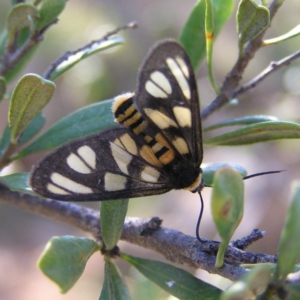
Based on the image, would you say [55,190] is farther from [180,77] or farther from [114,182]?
[180,77]

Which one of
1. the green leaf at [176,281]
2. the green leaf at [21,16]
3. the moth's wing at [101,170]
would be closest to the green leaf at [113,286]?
the green leaf at [176,281]

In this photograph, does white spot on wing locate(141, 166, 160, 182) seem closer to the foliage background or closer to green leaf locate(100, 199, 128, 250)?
green leaf locate(100, 199, 128, 250)

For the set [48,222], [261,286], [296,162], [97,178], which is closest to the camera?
[261,286]

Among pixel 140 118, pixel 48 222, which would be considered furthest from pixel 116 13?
pixel 140 118

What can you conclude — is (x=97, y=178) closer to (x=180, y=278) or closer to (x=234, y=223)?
(x=180, y=278)

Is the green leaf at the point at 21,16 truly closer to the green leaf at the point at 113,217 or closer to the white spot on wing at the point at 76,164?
the white spot on wing at the point at 76,164

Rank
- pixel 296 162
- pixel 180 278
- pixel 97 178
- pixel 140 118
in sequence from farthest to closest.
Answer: pixel 296 162 → pixel 140 118 → pixel 97 178 → pixel 180 278

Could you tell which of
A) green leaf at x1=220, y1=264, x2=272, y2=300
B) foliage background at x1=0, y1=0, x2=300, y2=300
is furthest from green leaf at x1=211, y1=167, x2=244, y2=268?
foliage background at x1=0, y1=0, x2=300, y2=300
